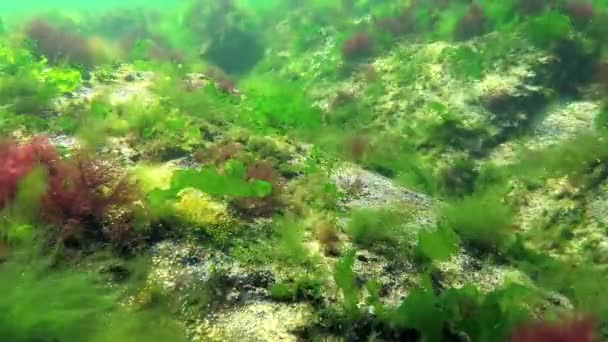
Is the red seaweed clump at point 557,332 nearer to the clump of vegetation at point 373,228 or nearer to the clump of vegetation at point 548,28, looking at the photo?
the clump of vegetation at point 373,228

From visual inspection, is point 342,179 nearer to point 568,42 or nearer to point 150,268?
point 150,268

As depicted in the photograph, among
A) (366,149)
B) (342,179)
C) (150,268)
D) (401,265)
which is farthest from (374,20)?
(150,268)

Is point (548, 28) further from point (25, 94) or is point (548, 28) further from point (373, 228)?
point (25, 94)

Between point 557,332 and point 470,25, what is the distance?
8998mm

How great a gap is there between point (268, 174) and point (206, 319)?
1.97 meters

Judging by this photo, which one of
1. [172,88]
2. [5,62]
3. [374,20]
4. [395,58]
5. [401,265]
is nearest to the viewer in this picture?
[401,265]

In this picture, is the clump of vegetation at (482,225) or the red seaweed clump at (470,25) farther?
the red seaweed clump at (470,25)

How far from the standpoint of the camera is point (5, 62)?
23.2 ft

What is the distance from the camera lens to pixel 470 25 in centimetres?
1056

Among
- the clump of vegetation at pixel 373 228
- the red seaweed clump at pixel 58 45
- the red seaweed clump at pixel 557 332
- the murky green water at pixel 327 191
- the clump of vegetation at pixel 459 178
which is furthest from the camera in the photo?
the red seaweed clump at pixel 58 45

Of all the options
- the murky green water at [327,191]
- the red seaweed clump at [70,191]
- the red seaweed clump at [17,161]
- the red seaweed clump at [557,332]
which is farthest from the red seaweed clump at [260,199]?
the red seaweed clump at [557,332]

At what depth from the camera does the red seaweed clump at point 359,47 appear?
11.8 m

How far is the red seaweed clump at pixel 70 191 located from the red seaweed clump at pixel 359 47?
346 inches

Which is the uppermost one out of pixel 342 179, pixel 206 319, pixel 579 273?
pixel 206 319
